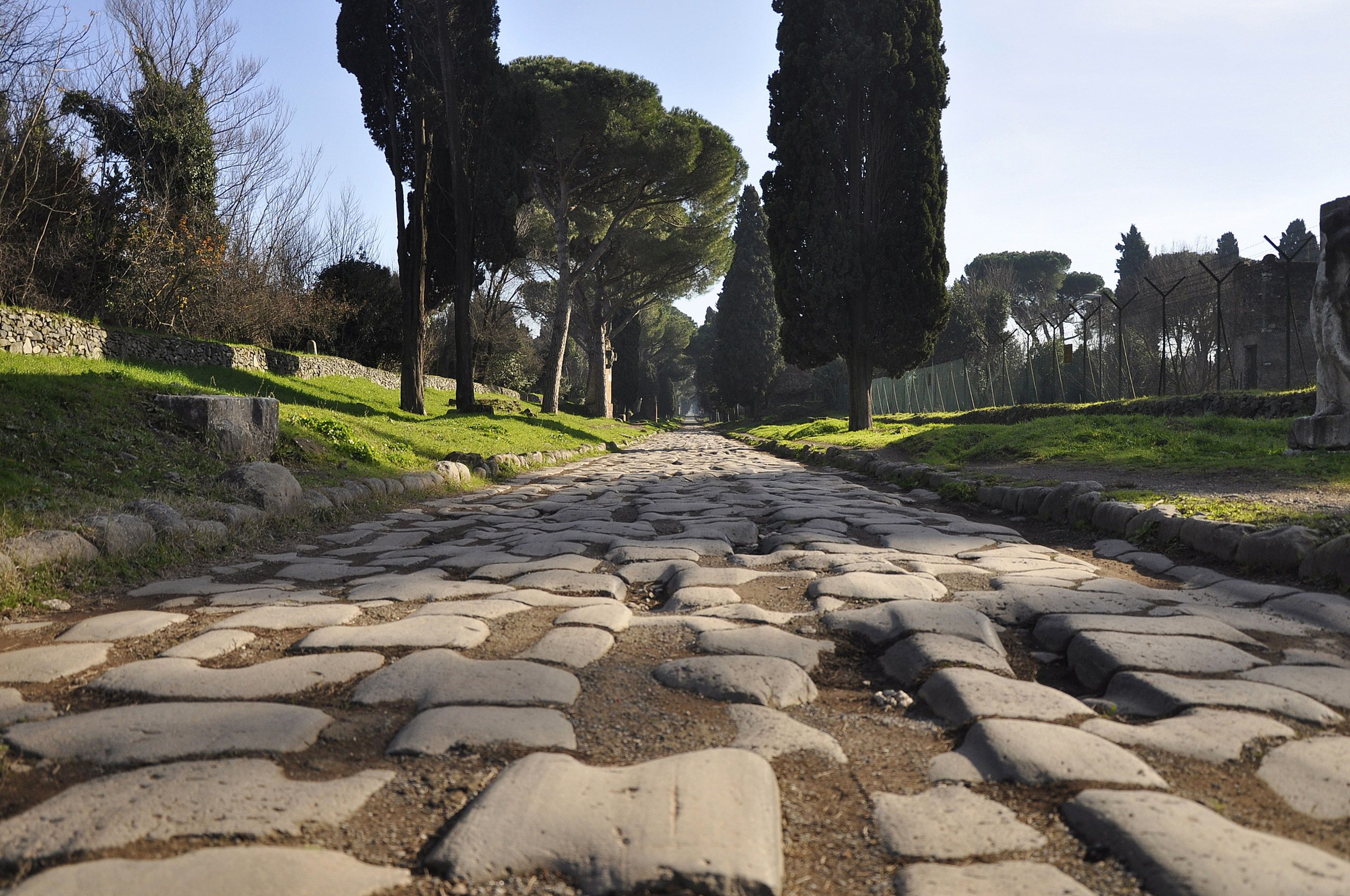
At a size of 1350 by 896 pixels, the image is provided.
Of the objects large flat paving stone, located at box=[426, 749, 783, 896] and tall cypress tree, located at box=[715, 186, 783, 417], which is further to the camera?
tall cypress tree, located at box=[715, 186, 783, 417]

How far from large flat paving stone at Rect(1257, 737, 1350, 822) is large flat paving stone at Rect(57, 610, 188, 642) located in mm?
2966

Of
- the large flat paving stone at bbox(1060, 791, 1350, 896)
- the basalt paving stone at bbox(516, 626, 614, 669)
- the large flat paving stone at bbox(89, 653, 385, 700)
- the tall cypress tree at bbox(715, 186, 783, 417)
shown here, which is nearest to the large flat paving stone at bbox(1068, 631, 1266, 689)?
the large flat paving stone at bbox(1060, 791, 1350, 896)

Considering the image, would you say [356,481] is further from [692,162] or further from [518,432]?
[692,162]

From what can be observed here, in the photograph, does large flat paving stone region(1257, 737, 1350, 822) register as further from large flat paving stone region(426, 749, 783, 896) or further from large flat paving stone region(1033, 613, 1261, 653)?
large flat paving stone region(426, 749, 783, 896)

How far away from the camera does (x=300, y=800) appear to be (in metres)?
1.38

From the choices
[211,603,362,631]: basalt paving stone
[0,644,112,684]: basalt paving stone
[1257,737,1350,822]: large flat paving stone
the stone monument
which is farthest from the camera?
the stone monument

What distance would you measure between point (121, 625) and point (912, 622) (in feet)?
8.31

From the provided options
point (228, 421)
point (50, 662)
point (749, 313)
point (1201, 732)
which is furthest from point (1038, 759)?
point (749, 313)

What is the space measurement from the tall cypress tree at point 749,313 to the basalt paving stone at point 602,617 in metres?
33.1

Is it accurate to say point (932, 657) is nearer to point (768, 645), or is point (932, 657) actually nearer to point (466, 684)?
point (768, 645)

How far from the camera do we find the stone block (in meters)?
5.77

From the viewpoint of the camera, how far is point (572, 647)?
233 cm

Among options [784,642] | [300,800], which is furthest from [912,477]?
[300,800]

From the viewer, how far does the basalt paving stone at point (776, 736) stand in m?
1.65
